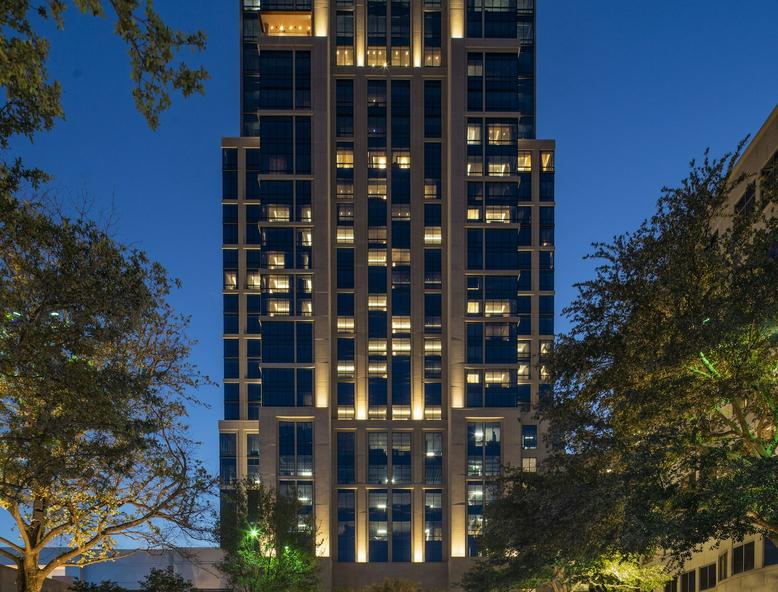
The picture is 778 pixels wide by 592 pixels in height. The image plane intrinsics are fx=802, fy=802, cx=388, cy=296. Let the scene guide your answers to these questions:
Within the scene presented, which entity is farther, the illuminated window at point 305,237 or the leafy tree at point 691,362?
the illuminated window at point 305,237

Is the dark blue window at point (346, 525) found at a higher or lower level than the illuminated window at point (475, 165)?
lower

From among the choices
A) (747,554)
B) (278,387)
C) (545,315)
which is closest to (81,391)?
(747,554)

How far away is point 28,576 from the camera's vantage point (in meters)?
19.8

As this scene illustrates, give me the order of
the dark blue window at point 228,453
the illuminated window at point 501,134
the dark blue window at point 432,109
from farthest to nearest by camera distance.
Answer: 1. the dark blue window at point 228,453
2. the dark blue window at point 432,109
3. the illuminated window at point 501,134

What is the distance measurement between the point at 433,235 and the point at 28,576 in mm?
84493

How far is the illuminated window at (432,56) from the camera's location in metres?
105

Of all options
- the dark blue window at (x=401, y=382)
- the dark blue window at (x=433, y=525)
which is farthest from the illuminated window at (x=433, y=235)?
the dark blue window at (x=433, y=525)

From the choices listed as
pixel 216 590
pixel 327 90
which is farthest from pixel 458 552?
pixel 327 90

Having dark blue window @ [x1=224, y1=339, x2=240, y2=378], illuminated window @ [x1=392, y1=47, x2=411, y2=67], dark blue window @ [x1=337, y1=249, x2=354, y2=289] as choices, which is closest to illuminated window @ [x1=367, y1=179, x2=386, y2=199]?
dark blue window @ [x1=337, y1=249, x2=354, y2=289]

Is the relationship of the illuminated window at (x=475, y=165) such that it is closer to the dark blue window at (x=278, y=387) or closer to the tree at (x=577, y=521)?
the dark blue window at (x=278, y=387)

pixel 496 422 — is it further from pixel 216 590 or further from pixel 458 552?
pixel 216 590

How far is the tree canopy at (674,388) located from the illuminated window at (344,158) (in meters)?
82.0

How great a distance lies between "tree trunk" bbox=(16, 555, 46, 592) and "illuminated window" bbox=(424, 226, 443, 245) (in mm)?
83756

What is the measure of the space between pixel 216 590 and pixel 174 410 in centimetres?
8714
